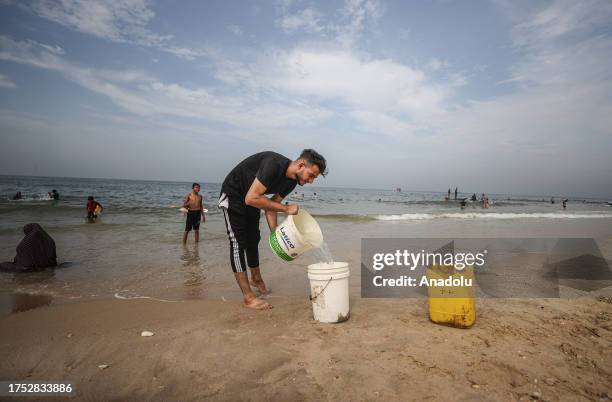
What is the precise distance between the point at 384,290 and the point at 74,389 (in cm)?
366

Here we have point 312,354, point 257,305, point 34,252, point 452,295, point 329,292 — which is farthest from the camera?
point 34,252

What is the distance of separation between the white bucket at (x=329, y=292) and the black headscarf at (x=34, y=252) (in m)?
5.33

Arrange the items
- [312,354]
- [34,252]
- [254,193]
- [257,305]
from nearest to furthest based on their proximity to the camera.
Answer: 1. [312,354]
2. [254,193]
3. [257,305]
4. [34,252]

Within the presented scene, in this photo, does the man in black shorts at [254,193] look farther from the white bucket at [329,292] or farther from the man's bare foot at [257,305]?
the white bucket at [329,292]

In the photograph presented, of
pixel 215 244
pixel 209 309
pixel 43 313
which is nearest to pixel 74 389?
pixel 209 309

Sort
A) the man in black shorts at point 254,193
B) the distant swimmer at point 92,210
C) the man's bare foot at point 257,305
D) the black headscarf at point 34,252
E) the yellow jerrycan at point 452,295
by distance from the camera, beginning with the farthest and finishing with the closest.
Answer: the distant swimmer at point 92,210 → the black headscarf at point 34,252 → the man's bare foot at point 257,305 → the man in black shorts at point 254,193 → the yellow jerrycan at point 452,295

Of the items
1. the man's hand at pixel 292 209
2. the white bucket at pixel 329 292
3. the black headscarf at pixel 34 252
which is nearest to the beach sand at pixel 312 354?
the white bucket at pixel 329 292

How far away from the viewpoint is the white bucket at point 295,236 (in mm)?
3488

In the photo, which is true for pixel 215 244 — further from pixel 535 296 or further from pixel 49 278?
pixel 535 296

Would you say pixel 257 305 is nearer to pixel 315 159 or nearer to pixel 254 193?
pixel 254 193

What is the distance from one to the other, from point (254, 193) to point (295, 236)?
0.63 metres

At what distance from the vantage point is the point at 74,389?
2355 mm

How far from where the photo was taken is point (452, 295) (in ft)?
10.0

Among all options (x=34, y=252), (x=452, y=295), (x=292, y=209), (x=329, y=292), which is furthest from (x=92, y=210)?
(x=452, y=295)
